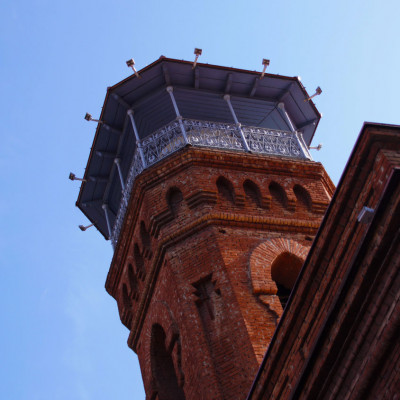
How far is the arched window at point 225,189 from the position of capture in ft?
42.5

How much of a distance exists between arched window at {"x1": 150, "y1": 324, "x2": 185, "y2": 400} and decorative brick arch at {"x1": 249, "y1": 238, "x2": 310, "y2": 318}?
252 centimetres

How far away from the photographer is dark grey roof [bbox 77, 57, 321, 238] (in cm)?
1516

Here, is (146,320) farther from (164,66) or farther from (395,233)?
(395,233)

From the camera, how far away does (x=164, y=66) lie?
589 inches

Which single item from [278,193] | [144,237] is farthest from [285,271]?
[144,237]

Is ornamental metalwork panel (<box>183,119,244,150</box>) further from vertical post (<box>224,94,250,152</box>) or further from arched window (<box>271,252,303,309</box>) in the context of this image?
arched window (<box>271,252,303,309</box>)

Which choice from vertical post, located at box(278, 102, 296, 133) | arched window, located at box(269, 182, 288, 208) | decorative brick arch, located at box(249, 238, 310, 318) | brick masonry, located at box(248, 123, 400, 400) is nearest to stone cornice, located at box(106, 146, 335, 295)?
arched window, located at box(269, 182, 288, 208)

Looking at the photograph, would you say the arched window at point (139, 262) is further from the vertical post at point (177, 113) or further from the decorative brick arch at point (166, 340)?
the vertical post at point (177, 113)

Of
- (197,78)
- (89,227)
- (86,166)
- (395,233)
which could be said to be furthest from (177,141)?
(395,233)

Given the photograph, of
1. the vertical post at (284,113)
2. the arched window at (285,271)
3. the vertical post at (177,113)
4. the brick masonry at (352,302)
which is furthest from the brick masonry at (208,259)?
the brick masonry at (352,302)

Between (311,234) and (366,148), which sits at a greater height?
(311,234)

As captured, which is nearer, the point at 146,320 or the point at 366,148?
the point at 366,148

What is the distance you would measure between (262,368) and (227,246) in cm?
405

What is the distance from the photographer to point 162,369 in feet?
41.9
